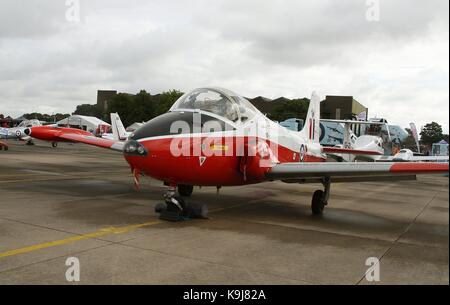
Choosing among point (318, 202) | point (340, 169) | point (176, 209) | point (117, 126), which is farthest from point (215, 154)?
point (117, 126)

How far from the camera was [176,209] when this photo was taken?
25.6 feet

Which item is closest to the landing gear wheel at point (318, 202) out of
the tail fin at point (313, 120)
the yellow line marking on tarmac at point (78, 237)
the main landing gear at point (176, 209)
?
the main landing gear at point (176, 209)

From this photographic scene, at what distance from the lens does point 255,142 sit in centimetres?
843

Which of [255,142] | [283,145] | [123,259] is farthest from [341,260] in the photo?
[283,145]

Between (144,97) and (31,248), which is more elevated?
(144,97)

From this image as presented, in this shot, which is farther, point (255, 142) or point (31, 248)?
point (255, 142)

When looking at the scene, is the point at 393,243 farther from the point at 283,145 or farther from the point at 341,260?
the point at 283,145

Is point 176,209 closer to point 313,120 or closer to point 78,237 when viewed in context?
point 78,237

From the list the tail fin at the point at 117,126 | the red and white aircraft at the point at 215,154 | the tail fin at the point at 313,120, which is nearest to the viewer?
the red and white aircraft at the point at 215,154

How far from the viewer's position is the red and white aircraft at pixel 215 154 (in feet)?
22.8

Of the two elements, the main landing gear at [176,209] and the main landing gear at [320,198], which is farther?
the main landing gear at [320,198]

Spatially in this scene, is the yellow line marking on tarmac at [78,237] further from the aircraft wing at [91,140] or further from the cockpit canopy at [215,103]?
the aircraft wing at [91,140]

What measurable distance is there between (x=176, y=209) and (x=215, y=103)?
239cm
